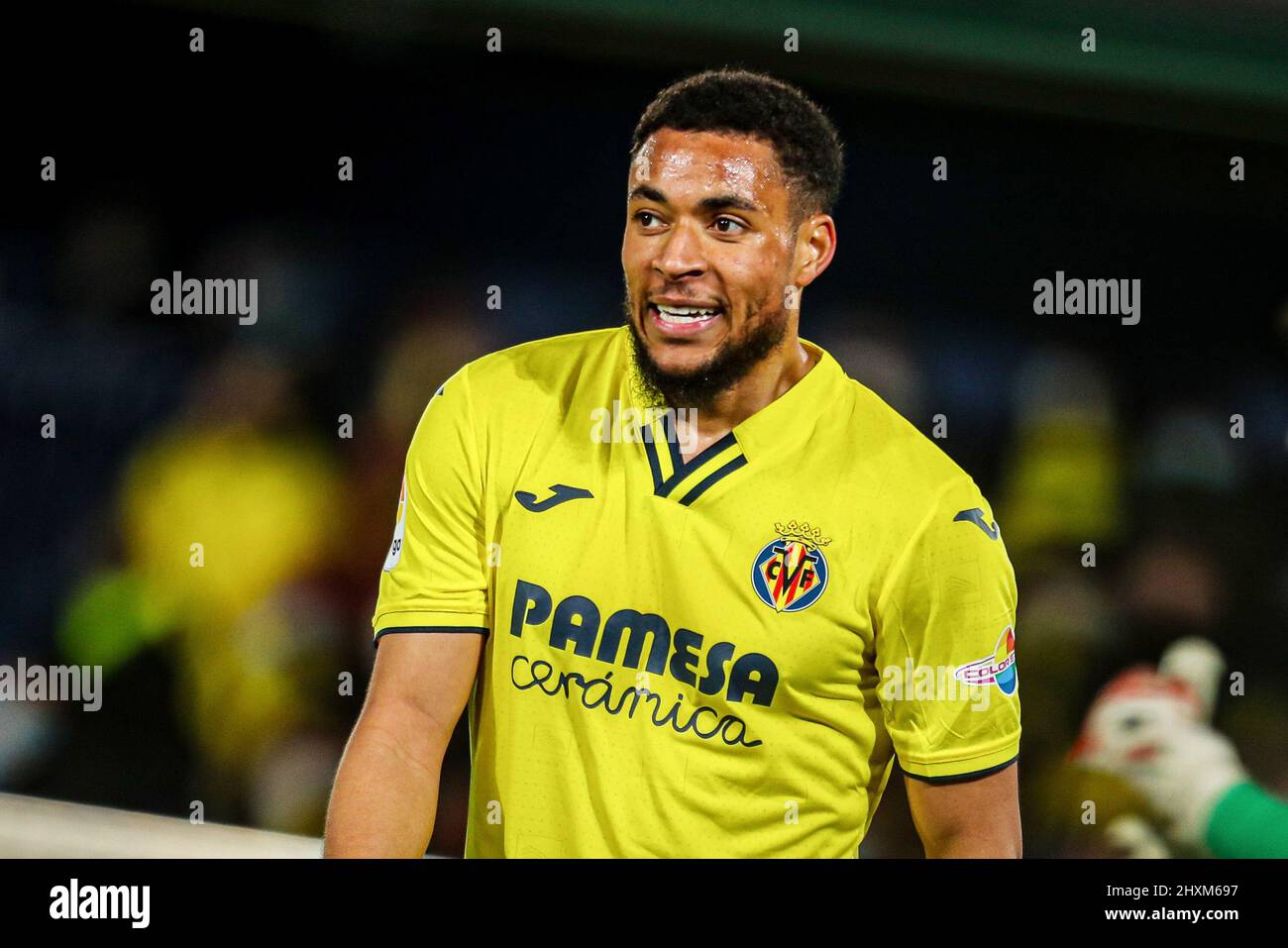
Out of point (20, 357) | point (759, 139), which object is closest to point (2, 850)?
point (20, 357)

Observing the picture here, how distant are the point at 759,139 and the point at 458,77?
1.28m

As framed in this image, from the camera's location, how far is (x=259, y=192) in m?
3.10

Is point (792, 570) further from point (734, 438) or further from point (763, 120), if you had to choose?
point (763, 120)

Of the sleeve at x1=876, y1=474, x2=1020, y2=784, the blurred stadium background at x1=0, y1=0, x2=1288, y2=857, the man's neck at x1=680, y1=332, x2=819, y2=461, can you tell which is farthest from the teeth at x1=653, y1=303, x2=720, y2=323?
the blurred stadium background at x1=0, y1=0, x2=1288, y2=857

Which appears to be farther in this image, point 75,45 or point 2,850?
point 75,45

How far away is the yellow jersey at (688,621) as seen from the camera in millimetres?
1889

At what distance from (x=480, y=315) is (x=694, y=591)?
133cm

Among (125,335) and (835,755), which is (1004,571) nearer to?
(835,755)

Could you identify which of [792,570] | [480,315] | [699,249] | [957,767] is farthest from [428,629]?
[480,315]

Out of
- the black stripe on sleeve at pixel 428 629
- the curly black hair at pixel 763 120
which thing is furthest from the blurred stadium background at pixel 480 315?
the black stripe on sleeve at pixel 428 629

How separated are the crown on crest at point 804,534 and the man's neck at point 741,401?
17 centimetres

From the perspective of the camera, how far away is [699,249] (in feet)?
6.46
